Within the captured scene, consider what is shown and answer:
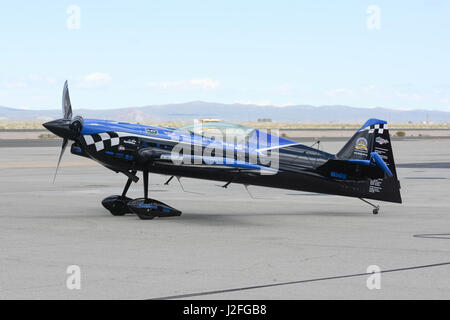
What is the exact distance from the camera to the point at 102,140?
50.3ft

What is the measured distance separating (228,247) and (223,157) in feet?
13.2

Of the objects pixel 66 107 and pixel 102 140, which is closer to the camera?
pixel 102 140

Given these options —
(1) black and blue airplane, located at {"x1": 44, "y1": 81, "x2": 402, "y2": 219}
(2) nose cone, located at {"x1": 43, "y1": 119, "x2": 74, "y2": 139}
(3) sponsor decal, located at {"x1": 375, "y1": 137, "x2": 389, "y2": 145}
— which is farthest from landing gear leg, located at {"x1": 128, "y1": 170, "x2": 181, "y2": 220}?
(3) sponsor decal, located at {"x1": 375, "y1": 137, "x2": 389, "y2": 145}

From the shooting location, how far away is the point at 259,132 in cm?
1535

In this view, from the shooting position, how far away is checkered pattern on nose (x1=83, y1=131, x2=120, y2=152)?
15312 mm

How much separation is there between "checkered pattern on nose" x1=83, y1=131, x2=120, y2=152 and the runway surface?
4.85ft

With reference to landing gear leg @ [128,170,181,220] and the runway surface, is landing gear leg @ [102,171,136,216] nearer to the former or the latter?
the runway surface

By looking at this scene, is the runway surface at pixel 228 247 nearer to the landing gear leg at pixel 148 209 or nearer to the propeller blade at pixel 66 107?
the landing gear leg at pixel 148 209

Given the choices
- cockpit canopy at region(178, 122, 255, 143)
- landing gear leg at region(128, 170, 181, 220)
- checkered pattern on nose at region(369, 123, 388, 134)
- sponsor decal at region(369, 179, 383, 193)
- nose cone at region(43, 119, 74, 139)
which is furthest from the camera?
checkered pattern on nose at region(369, 123, 388, 134)

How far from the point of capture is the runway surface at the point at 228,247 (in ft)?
27.1

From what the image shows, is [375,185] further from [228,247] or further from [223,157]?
[228,247]

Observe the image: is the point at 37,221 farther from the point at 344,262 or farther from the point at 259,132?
the point at 344,262

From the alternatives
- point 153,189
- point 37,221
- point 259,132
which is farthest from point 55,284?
point 153,189

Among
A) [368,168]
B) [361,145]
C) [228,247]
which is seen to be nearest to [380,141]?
[361,145]
